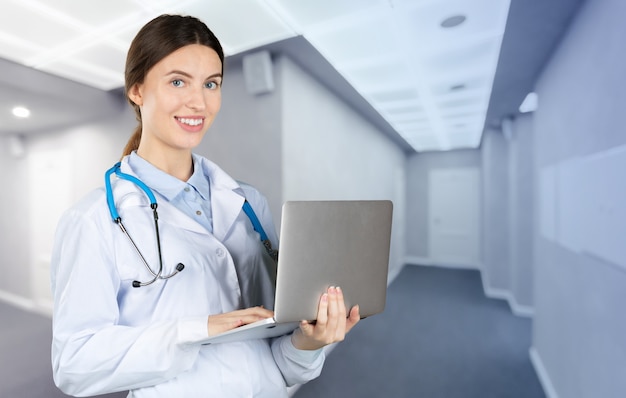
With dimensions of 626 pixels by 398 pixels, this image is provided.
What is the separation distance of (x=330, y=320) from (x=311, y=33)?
169 centimetres

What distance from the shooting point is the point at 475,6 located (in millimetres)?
1704

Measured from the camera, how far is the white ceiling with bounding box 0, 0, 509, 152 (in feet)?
5.34

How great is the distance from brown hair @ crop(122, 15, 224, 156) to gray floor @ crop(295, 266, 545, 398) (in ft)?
7.22

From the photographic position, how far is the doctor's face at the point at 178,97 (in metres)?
0.79

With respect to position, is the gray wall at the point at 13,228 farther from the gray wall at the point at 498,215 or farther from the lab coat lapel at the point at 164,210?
the gray wall at the point at 498,215

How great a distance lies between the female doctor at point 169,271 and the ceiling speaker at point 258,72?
1217 mm

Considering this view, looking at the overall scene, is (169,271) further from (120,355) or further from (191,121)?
(191,121)

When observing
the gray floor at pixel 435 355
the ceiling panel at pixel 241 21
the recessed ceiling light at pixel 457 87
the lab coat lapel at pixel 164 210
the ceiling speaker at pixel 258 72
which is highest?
the recessed ceiling light at pixel 457 87

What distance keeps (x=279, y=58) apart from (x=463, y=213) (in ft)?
18.2

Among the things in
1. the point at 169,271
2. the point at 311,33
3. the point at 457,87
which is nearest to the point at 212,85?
the point at 169,271

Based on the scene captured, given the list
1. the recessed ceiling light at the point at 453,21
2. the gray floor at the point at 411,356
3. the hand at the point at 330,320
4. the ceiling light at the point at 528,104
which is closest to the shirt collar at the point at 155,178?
the hand at the point at 330,320

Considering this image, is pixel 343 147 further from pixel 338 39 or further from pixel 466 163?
pixel 466 163

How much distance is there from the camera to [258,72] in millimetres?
2088

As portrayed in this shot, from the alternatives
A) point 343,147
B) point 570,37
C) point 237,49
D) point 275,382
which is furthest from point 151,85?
point 343,147
